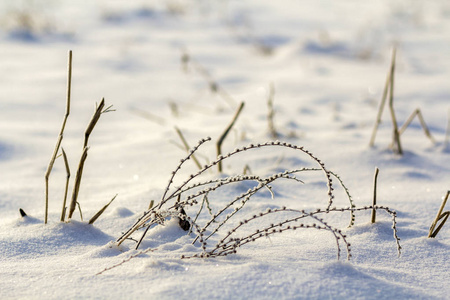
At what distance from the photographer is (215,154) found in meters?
2.53

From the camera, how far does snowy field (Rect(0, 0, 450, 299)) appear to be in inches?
47.9

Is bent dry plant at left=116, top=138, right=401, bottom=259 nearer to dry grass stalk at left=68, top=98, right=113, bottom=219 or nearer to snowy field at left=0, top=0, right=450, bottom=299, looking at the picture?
snowy field at left=0, top=0, right=450, bottom=299

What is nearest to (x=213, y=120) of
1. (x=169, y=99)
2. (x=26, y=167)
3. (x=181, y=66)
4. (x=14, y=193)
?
(x=169, y=99)

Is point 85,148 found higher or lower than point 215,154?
higher

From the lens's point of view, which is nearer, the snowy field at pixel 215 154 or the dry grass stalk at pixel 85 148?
the snowy field at pixel 215 154

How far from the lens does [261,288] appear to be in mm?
1127

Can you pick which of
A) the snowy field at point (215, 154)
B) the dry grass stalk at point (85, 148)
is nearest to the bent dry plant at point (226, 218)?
the snowy field at point (215, 154)

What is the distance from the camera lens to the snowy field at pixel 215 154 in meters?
1.22

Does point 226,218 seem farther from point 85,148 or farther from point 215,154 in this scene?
point 215,154

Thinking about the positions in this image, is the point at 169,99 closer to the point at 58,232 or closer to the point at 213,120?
the point at 213,120

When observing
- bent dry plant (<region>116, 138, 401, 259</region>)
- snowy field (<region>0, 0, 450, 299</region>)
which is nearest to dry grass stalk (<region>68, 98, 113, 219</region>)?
snowy field (<region>0, 0, 450, 299</region>)

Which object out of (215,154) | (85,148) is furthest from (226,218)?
(215,154)

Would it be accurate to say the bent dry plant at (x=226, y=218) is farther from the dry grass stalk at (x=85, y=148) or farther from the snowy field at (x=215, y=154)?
the dry grass stalk at (x=85, y=148)

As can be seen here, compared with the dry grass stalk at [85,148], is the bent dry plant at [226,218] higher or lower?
lower
